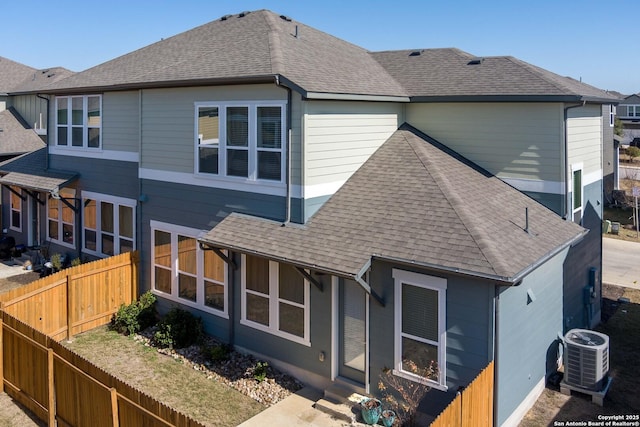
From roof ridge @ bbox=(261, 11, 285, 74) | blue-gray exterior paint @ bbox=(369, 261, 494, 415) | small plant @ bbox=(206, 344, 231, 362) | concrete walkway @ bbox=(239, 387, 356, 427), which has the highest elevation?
roof ridge @ bbox=(261, 11, 285, 74)

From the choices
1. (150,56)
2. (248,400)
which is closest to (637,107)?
(150,56)

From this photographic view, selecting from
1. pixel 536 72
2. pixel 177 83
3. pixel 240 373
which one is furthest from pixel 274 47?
pixel 240 373

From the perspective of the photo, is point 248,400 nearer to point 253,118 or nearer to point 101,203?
point 253,118

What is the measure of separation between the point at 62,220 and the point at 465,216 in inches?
549

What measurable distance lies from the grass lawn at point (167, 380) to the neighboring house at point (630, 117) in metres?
58.4

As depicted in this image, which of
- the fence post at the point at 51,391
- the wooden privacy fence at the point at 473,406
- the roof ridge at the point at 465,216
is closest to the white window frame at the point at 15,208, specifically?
the fence post at the point at 51,391

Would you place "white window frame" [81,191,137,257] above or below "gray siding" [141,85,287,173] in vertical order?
below

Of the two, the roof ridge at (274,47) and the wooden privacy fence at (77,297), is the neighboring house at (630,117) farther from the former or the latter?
the wooden privacy fence at (77,297)

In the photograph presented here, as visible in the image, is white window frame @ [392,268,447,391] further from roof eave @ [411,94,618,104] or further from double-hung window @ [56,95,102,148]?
double-hung window @ [56,95,102,148]

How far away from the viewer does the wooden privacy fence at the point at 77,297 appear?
11.8 metres

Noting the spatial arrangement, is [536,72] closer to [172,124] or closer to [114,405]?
[172,124]

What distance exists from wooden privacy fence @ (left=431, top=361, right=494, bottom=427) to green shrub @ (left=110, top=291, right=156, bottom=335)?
8.85 meters

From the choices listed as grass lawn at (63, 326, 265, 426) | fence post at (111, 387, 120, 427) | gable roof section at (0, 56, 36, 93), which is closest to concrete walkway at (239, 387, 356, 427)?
grass lawn at (63, 326, 265, 426)

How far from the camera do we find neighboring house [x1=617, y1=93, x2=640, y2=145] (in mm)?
57241
